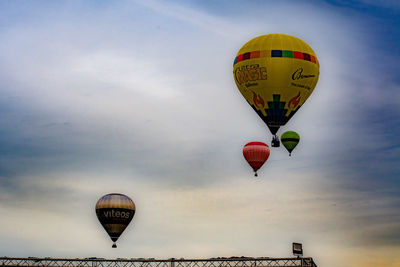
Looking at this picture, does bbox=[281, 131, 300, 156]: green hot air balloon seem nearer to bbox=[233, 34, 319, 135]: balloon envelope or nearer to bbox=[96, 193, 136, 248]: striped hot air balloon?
bbox=[233, 34, 319, 135]: balloon envelope

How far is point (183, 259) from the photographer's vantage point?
102250 mm

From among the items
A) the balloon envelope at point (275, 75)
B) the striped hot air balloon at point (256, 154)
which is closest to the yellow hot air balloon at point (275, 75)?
the balloon envelope at point (275, 75)

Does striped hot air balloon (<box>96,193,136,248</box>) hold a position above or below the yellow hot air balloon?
below

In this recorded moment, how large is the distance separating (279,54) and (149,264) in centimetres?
2916

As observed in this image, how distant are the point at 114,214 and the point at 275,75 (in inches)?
1093

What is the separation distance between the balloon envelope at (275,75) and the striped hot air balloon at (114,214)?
2217cm

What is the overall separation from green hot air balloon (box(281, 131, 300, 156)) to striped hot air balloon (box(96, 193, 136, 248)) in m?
21.6

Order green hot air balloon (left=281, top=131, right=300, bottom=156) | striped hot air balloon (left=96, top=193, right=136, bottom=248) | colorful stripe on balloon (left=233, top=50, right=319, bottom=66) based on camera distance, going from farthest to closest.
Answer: green hot air balloon (left=281, top=131, right=300, bottom=156) → striped hot air balloon (left=96, top=193, right=136, bottom=248) → colorful stripe on balloon (left=233, top=50, right=319, bottom=66)

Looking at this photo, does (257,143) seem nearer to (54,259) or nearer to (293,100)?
(293,100)

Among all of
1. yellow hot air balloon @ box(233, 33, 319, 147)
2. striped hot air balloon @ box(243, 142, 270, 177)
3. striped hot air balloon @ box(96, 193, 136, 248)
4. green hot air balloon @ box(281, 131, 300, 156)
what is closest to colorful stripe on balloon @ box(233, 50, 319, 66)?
yellow hot air balloon @ box(233, 33, 319, 147)

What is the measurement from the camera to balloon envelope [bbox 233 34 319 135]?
3580 inches

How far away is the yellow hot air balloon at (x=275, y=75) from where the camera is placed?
298 feet

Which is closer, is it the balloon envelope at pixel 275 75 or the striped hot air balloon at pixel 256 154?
the balloon envelope at pixel 275 75

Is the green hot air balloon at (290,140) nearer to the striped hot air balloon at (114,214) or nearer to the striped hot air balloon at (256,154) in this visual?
the striped hot air balloon at (256,154)
